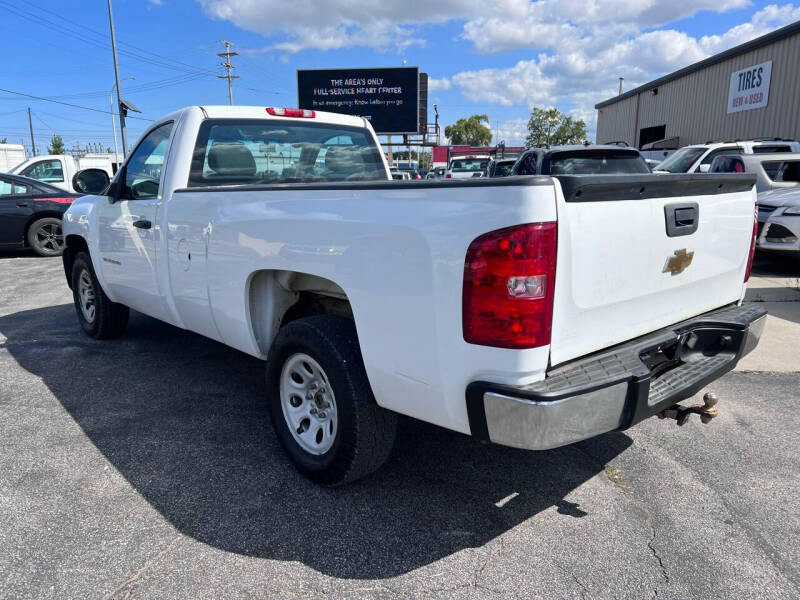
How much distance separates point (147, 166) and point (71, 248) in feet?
6.25

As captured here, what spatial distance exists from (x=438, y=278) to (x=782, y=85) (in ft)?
62.6

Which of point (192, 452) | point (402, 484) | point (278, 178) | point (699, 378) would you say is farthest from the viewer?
point (278, 178)

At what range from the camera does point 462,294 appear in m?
2.12

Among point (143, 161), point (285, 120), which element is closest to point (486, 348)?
point (285, 120)

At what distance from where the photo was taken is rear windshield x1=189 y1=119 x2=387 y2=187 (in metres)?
4.07

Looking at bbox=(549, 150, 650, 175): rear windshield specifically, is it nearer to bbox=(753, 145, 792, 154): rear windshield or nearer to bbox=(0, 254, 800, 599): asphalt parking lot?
bbox=(0, 254, 800, 599): asphalt parking lot

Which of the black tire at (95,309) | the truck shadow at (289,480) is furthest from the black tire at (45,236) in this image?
the truck shadow at (289,480)

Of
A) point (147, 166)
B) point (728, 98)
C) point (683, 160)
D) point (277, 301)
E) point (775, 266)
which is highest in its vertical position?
point (728, 98)

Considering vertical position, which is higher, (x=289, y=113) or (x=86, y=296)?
(x=289, y=113)

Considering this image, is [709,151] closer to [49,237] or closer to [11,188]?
[49,237]

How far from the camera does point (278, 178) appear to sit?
14.2ft

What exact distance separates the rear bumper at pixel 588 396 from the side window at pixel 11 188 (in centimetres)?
1185

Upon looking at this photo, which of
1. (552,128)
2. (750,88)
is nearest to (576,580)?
(750,88)

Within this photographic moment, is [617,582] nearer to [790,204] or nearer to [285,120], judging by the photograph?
[285,120]
